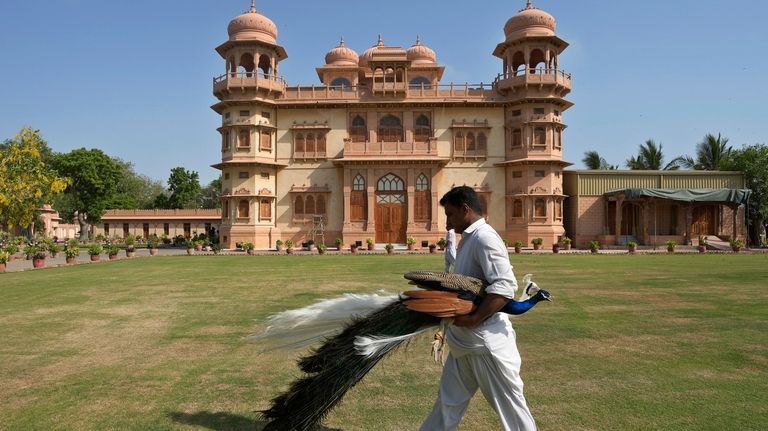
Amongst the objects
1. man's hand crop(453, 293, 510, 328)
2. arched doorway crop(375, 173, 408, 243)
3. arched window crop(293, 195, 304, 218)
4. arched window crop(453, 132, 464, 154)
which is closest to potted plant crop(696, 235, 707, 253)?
arched window crop(453, 132, 464, 154)

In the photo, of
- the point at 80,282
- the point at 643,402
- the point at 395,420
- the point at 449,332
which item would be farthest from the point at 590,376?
the point at 80,282

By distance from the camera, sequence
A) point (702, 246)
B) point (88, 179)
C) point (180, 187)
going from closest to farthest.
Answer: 1. point (702, 246)
2. point (88, 179)
3. point (180, 187)

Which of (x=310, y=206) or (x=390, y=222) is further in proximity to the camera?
(x=310, y=206)

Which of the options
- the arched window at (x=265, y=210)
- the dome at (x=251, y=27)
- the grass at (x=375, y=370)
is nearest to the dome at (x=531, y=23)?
the dome at (x=251, y=27)

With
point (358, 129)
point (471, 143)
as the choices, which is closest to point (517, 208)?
point (471, 143)

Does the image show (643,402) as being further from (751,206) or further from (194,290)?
(751,206)

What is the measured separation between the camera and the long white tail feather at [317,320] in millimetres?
3666

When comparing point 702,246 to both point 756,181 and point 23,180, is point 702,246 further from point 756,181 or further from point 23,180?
point 23,180

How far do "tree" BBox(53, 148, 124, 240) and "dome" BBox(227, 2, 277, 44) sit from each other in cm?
2317

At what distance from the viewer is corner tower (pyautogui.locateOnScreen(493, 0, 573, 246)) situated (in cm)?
3184

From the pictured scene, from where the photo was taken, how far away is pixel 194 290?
11.7m

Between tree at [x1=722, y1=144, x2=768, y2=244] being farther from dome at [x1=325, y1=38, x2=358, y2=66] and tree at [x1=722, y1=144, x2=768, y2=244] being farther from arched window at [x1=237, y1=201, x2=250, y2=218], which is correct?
arched window at [x1=237, y1=201, x2=250, y2=218]

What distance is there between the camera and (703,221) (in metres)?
32.7

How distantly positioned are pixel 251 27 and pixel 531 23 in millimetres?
17825
